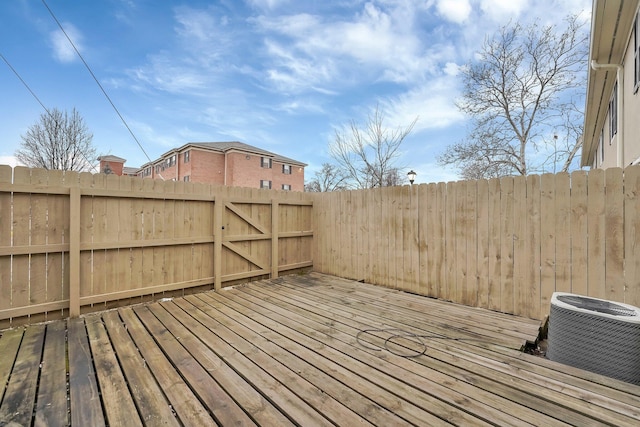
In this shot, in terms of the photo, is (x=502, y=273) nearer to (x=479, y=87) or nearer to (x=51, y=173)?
(x=51, y=173)

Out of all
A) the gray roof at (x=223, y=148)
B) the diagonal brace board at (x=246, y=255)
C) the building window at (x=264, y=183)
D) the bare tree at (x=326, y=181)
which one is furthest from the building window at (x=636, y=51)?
the building window at (x=264, y=183)

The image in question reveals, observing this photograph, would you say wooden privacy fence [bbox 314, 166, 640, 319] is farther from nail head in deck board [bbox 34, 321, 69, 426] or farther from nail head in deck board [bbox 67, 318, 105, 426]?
nail head in deck board [bbox 34, 321, 69, 426]

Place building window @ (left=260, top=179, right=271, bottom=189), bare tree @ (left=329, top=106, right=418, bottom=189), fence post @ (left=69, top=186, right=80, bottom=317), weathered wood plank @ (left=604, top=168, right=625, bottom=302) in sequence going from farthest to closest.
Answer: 1. building window @ (left=260, top=179, right=271, bottom=189)
2. bare tree @ (left=329, top=106, right=418, bottom=189)
3. fence post @ (left=69, top=186, right=80, bottom=317)
4. weathered wood plank @ (left=604, top=168, right=625, bottom=302)

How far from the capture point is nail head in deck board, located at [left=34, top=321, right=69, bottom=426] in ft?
5.08

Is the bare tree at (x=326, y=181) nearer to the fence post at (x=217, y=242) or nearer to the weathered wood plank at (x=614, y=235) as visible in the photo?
the fence post at (x=217, y=242)

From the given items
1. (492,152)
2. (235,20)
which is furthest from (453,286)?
(492,152)

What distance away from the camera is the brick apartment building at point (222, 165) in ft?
66.3

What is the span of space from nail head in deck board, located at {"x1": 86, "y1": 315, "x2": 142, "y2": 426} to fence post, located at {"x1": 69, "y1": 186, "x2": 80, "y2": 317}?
71 centimetres

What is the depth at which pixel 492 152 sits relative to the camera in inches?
467

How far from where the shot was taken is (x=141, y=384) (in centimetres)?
186

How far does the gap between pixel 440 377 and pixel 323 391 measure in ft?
2.86

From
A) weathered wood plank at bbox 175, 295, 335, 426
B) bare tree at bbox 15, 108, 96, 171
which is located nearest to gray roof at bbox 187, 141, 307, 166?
bare tree at bbox 15, 108, 96, 171

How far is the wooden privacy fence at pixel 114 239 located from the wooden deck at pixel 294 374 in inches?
16.1

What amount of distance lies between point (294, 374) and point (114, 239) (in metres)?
3.01
